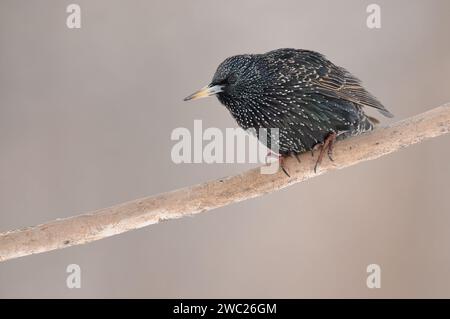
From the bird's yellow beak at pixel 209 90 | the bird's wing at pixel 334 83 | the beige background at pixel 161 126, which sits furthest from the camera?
the beige background at pixel 161 126

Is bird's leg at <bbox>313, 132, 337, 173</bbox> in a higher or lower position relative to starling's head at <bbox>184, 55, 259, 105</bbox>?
lower

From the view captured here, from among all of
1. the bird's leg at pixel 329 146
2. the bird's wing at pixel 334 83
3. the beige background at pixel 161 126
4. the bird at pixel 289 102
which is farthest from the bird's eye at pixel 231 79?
the beige background at pixel 161 126

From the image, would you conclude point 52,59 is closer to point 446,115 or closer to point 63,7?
point 63,7

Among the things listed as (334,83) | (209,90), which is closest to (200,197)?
(209,90)

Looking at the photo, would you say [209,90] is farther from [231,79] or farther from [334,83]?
[334,83]

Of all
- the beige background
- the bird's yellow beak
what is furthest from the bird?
the beige background

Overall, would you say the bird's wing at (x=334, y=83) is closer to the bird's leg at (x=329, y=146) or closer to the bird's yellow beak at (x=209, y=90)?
the bird's leg at (x=329, y=146)

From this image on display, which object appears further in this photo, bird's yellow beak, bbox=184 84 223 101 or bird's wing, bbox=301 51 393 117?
bird's wing, bbox=301 51 393 117

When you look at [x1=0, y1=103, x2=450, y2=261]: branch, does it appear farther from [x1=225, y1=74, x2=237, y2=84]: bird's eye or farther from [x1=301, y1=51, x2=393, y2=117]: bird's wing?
[x1=225, y1=74, x2=237, y2=84]: bird's eye
